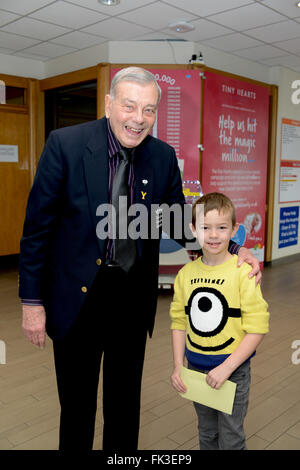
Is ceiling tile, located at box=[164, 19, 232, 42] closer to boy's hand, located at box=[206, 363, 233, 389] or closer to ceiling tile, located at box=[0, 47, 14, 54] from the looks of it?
ceiling tile, located at box=[0, 47, 14, 54]

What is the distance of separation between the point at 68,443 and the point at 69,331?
1.42 feet

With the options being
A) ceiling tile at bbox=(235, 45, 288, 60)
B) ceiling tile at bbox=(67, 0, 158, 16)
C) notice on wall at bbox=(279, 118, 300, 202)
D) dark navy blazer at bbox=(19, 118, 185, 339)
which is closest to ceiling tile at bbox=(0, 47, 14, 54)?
ceiling tile at bbox=(67, 0, 158, 16)

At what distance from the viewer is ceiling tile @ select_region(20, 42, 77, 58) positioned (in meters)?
5.10

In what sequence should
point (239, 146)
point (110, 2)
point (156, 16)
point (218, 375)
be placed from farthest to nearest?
point (239, 146)
point (156, 16)
point (110, 2)
point (218, 375)

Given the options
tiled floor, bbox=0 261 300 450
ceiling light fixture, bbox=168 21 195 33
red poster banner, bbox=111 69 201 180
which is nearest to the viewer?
tiled floor, bbox=0 261 300 450

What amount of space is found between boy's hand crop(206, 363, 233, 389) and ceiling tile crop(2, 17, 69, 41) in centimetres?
408

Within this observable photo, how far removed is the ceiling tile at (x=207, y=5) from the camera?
3742 mm

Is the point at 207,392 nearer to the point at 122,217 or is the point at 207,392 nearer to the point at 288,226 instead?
the point at 122,217

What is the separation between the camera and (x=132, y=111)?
1366 mm

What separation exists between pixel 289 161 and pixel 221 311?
5495mm

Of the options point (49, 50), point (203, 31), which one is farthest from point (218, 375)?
point (49, 50)

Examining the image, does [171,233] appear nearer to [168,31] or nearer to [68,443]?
[68,443]

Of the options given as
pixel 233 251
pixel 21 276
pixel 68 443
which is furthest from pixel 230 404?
pixel 21 276

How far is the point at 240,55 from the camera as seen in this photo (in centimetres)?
538
